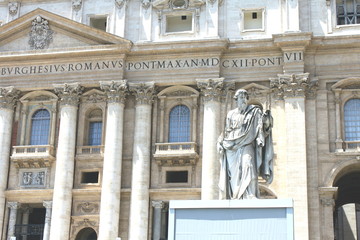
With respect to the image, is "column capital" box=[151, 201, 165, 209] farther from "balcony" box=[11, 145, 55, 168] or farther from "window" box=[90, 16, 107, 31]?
"window" box=[90, 16, 107, 31]

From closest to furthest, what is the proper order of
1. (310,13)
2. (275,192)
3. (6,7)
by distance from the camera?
(275,192), (310,13), (6,7)

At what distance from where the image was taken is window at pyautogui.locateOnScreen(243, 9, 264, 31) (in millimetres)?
33562

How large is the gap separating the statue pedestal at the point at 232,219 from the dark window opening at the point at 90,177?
1981 centimetres

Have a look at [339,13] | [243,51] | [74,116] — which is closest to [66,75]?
[74,116]

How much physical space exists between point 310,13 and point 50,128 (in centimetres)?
1482

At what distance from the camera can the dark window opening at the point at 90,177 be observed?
3331cm

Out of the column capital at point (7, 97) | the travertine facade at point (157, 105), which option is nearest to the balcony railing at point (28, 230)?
the travertine facade at point (157, 105)

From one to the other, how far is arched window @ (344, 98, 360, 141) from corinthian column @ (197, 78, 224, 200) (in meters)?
6.23

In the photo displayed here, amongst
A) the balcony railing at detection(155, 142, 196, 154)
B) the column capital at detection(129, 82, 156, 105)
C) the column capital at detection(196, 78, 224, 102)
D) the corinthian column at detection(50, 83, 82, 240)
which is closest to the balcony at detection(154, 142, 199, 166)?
the balcony railing at detection(155, 142, 196, 154)

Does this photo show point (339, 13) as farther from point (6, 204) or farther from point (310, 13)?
point (6, 204)

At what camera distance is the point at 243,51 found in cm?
3250

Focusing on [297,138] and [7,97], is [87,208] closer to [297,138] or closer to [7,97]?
[7,97]

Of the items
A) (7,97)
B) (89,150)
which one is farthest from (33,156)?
(7,97)

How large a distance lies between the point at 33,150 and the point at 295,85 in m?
13.9
